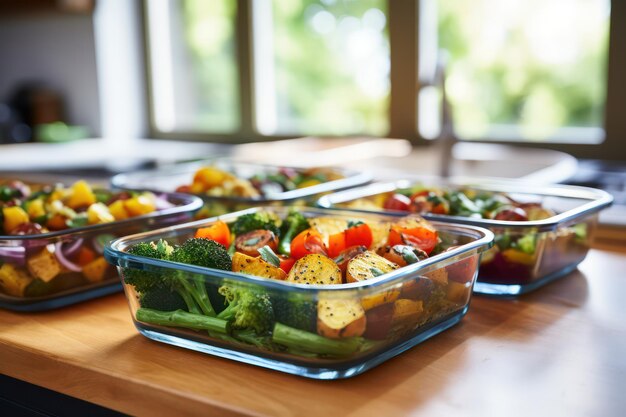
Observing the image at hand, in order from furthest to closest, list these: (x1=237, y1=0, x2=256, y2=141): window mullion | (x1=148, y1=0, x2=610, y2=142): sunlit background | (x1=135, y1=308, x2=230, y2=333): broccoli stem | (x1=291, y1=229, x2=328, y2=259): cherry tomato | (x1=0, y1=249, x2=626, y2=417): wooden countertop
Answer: (x1=237, y1=0, x2=256, y2=141): window mullion, (x1=148, y1=0, x2=610, y2=142): sunlit background, (x1=291, y1=229, x2=328, y2=259): cherry tomato, (x1=135, y1=308, x2=230, y2=333): broccoli stem, (x1=0, y1=249, x2=626, y2=417): wooden countertop

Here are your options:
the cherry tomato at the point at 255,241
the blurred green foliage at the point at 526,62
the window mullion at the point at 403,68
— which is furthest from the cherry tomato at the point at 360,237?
the window mullion at the point at 403,68

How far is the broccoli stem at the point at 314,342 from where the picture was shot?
2.78 feet

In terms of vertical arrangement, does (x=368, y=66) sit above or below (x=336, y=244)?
above

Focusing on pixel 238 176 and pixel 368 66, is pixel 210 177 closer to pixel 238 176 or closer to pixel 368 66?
pixel 238 176

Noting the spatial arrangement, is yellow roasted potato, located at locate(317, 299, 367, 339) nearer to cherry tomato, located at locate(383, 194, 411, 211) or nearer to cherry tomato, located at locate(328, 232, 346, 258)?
cherry tomato, located at locate(328, 232, 346, 258)

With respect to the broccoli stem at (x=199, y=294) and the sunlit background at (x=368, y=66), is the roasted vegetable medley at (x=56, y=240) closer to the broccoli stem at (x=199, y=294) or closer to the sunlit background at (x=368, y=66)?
the broccoli stem at (x=199, y=294)

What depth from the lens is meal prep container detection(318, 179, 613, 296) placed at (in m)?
1.17

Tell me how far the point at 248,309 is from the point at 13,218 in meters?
0.60

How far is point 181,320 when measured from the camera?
38.0 inches

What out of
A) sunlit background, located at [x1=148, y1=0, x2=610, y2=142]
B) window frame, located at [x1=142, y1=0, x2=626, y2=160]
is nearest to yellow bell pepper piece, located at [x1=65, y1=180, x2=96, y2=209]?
sunlit background, located at [x1=148, y1=0, x2=610, y2=142]

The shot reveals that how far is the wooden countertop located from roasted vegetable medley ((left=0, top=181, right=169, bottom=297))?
0.19 feet

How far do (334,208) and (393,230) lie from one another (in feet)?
0.76

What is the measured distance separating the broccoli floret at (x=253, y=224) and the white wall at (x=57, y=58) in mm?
3808

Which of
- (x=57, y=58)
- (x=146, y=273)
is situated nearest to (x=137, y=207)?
(x=146, y=273)
